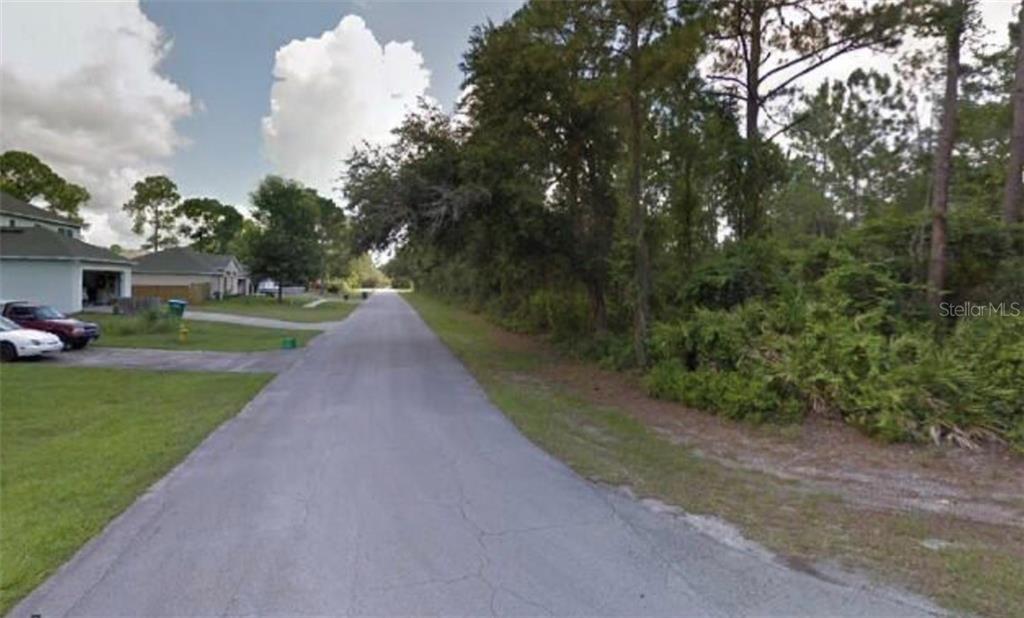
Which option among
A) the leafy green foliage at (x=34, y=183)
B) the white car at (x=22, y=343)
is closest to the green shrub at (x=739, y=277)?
the white car at (x=22, y=343)

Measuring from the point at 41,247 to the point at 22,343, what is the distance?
14551mm

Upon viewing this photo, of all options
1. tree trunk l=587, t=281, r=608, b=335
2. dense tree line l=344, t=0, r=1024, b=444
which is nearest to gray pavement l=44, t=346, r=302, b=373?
dense tree line l=344, t=0, r=1024, b=444

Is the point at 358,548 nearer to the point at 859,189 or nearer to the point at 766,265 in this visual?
the point at 766,265

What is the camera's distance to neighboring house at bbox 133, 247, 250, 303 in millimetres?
40125

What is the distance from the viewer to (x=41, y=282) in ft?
78.6

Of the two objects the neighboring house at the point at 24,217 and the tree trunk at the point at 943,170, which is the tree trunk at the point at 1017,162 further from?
the neighboring house at the point at 24,217

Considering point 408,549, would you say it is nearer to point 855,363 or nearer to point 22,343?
point 855,363

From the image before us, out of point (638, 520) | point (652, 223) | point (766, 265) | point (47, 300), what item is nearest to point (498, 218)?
point (652, 223)

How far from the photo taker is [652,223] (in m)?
15.5

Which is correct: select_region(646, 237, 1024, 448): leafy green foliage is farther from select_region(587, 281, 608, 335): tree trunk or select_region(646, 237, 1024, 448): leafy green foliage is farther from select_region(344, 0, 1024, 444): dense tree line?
select_region(587, 281, 608, 335): tree trunk

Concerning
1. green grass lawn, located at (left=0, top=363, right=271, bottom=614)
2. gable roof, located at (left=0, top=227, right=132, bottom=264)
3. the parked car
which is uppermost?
gable roof, located at (left=0, top=227, right=132, bottom=264)

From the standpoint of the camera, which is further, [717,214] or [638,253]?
[717,214]

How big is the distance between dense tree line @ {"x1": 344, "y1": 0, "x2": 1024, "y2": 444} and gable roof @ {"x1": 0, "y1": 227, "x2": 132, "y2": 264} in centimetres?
1710

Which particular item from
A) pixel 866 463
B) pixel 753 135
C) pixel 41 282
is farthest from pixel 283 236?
pixel 866 463
